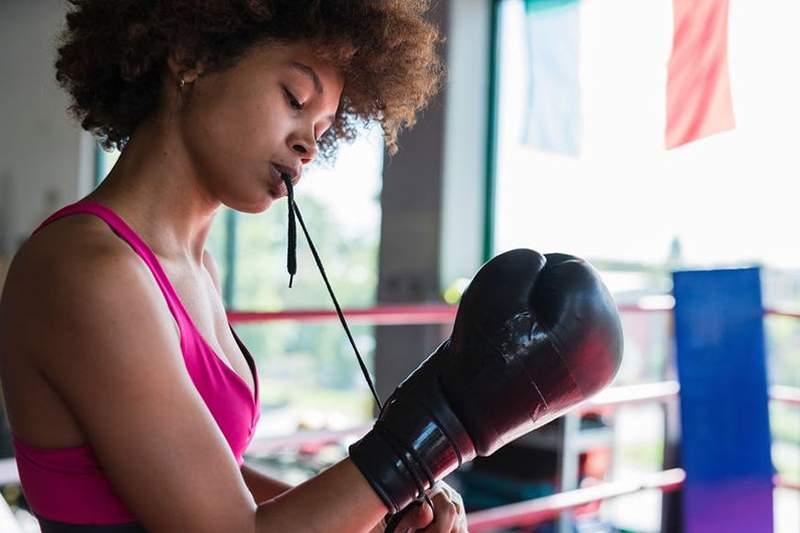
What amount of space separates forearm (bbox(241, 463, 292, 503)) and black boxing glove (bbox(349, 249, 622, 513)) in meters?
0.32

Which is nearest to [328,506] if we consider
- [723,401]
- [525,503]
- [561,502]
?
[561,502]

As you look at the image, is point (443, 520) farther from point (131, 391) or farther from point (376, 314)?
point (376, 314)

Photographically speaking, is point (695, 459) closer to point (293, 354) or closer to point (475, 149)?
point (475, 149)

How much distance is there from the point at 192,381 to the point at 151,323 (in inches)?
3.6

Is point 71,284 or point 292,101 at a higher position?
point 292,101

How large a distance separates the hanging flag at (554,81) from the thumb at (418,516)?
378 cm

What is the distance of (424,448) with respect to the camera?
0.94 metres

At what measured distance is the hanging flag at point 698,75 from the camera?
141 inches

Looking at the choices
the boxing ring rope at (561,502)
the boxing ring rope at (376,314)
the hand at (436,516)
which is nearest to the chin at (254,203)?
the hand at (436,516)

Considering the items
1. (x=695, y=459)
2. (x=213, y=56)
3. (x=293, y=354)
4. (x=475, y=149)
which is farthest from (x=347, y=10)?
(x=293, y=354)

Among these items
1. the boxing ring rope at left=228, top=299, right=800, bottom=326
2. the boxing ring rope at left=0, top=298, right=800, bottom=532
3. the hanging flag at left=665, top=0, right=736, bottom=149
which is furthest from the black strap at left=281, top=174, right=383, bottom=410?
the hanging flag at left=665, top=0, right=736, bottom=149

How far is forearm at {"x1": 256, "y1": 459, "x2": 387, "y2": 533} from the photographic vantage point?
0.88 meters

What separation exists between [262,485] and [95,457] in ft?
1.26

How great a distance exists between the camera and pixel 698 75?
3.71m
